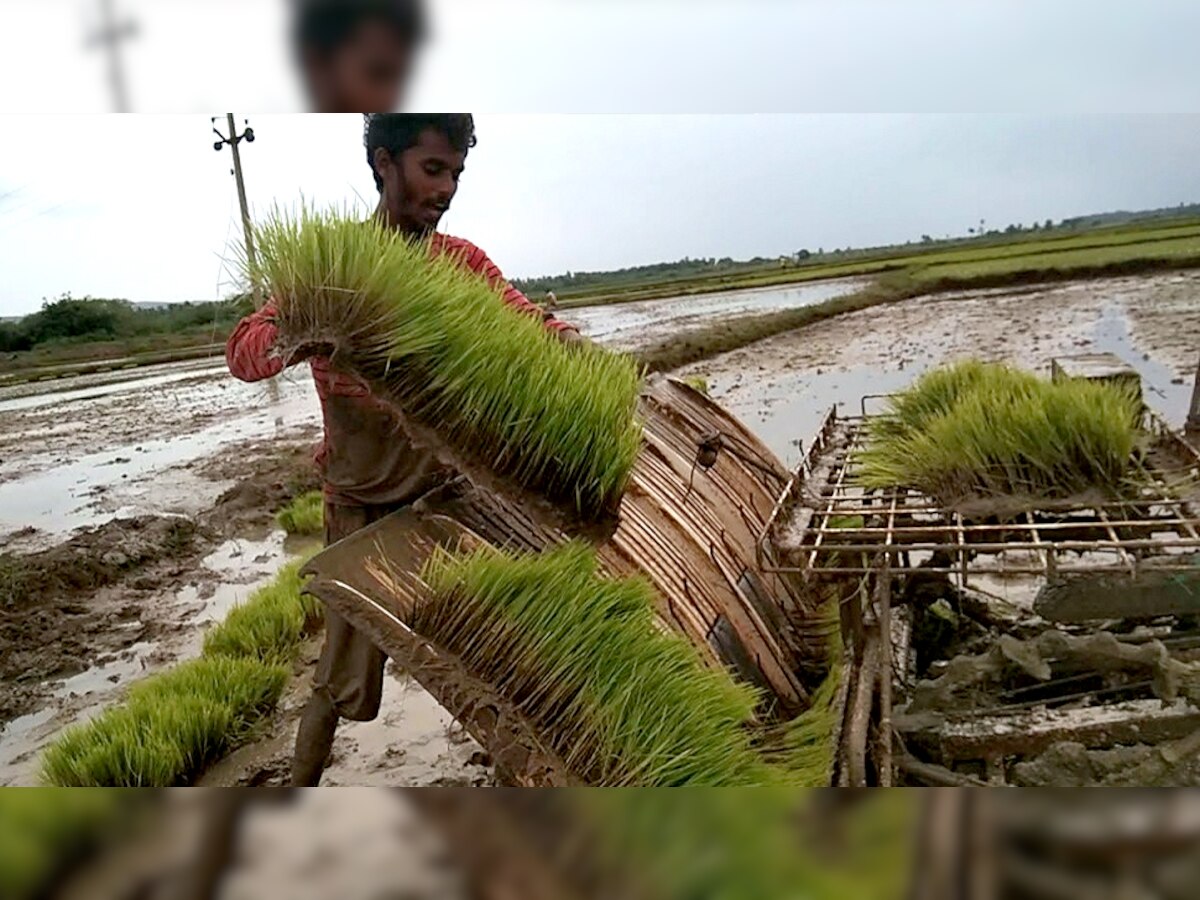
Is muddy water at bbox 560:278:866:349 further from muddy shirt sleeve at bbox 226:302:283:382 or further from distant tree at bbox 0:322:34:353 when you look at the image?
distant tree at bbox 0:322:34:353

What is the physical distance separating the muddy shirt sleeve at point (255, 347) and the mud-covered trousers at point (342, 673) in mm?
247

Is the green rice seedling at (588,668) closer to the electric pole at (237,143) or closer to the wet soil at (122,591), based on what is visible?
the electric pole at (237,143)

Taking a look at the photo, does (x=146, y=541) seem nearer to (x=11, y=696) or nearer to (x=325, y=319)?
→ (x=11, y=696)

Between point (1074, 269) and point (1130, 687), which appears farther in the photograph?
point (1074, 269)

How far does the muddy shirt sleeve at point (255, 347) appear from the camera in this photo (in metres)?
0.66

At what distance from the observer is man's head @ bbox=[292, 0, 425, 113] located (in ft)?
1.88

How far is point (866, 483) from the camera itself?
1034mm

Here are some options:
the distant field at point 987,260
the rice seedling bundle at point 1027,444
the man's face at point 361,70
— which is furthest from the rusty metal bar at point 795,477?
the man's face at point 361,70

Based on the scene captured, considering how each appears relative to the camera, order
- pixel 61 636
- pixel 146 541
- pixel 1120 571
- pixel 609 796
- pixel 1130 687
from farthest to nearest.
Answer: pixel 146 541, pixel 61 636, pixel 1130 687, pixel 1120 571, pixel 609 796

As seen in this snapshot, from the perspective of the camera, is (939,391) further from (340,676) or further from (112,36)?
(112,36)

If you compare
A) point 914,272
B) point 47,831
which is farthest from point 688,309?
point 47,831

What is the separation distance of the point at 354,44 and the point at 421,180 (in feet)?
0.74

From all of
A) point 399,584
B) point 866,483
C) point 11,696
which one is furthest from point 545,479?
point 11,696

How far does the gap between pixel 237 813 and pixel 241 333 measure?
362 mm
